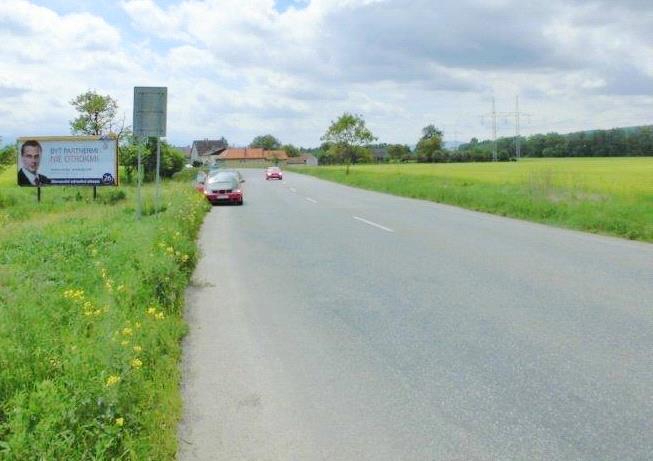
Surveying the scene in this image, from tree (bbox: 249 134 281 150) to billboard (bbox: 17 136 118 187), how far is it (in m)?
156

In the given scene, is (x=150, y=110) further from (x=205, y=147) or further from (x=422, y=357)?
(x=205, y=147)

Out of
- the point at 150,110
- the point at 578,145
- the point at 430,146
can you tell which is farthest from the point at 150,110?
the point at 430,146

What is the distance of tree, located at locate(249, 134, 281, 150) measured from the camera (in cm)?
18300

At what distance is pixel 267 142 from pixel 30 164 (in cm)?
16019

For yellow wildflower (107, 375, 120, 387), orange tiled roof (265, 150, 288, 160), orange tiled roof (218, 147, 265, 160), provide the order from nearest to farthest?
yellow wildflower (107, 375, 120, 387)
orange tiled roof (218, 147, 265, 160)
orange tiled roof (265, 150, 288, 160)

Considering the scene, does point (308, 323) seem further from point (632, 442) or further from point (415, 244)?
point (415, 244)

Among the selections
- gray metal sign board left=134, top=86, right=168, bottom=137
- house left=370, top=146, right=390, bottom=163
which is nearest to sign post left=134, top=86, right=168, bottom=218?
gray metal sign board left=134, top=86, right=168, bottom=137

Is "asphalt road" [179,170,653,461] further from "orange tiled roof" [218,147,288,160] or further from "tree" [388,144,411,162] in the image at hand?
"orange tiled roof" [218,147,288,160]

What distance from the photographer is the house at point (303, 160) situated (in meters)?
162

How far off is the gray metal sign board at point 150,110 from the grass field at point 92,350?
5.01 metres

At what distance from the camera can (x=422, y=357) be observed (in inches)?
212

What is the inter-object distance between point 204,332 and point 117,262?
2.86 meters

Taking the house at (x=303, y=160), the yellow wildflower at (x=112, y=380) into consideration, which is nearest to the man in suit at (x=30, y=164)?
the yellow wildflower at (x=112, y=380)

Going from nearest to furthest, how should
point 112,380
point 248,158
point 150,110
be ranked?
point 112,380 < point 150,110 < point 248,158
